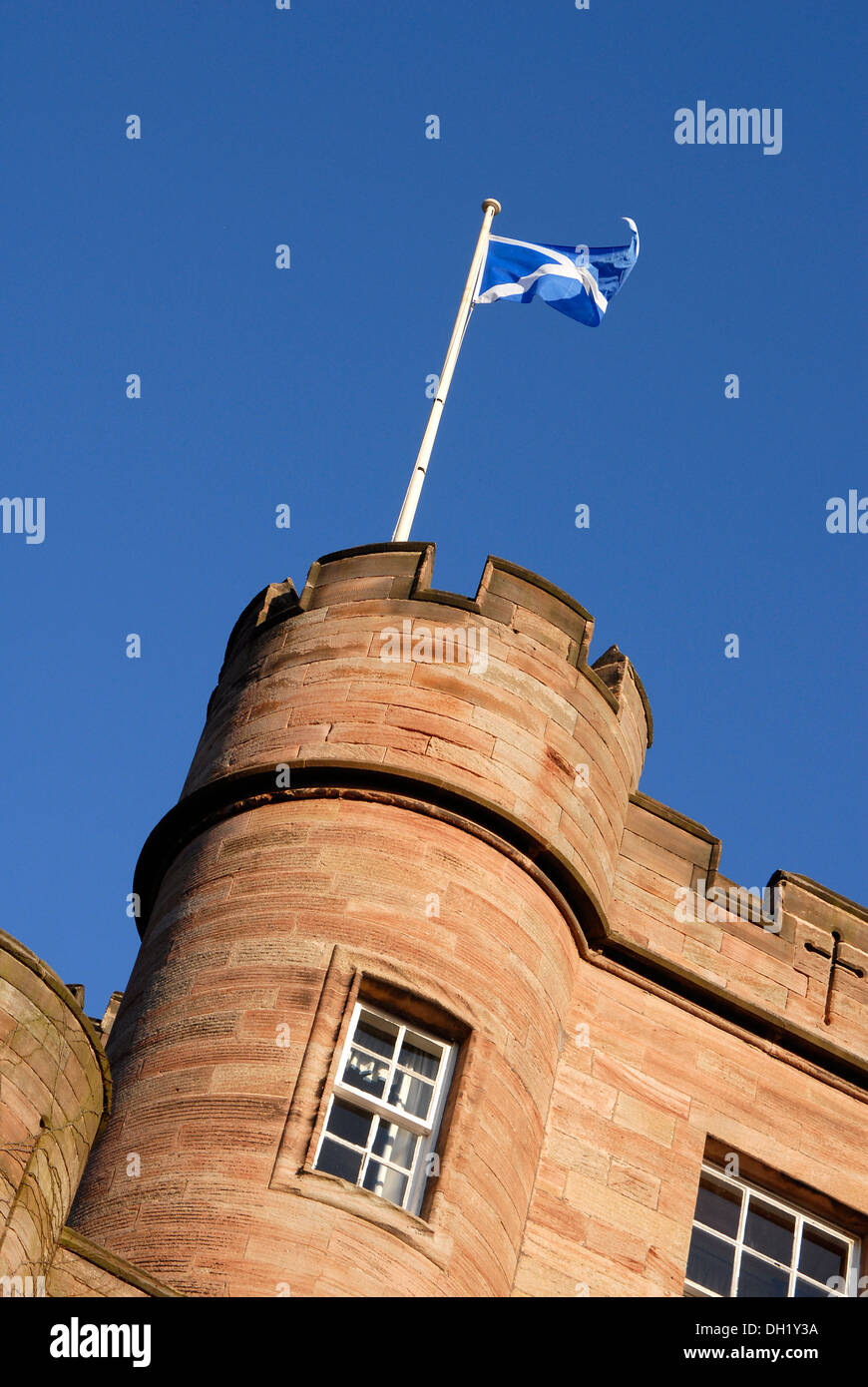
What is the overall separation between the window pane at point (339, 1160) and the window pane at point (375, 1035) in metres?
0.67

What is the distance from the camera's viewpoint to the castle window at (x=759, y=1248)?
42.9ft

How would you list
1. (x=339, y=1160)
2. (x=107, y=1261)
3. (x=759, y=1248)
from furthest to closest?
1. (x=759, y=1248)
2. (x=339, y=1160)
3. (x=107, y=1261)

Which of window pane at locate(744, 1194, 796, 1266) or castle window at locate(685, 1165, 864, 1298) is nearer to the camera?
castle window at locate(685, 1165, 864, 1298)

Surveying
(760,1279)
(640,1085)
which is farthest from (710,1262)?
(640,1085)

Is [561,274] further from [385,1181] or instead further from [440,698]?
[385,1181]

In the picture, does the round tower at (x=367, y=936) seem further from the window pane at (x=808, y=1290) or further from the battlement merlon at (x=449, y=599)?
the window pane at (x=808, y=1290)

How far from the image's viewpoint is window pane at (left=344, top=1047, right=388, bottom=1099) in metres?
12.0

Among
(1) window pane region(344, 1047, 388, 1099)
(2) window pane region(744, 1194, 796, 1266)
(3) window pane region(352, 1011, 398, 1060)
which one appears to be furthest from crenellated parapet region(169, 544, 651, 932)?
(2) window pane region(744, 1194, 796, 1266)

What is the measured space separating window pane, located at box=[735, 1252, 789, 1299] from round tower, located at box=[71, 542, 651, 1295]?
1682mm

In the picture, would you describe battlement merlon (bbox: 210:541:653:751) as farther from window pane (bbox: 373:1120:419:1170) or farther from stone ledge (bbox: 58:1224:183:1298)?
stone ledge (bbox: 58:1224:183:1298)

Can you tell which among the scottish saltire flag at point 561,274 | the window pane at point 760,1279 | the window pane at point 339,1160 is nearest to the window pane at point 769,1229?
the window pane at point 760,1279

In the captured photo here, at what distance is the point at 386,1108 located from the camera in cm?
1194

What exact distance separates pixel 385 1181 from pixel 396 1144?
27 centimetres
